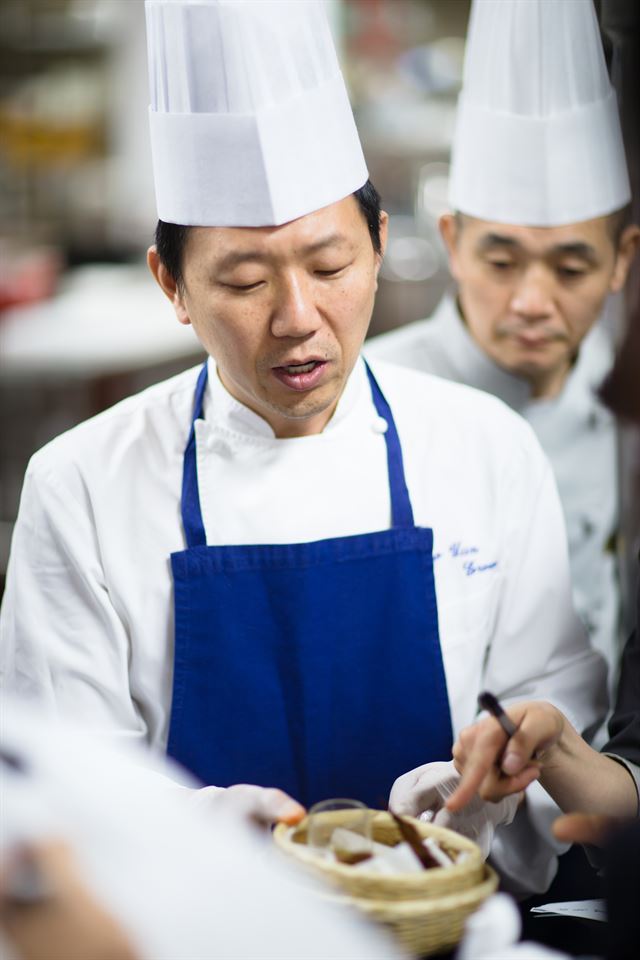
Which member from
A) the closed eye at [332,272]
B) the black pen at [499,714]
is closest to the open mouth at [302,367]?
the closed eye at [332,272]

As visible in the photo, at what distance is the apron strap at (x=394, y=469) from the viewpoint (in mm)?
1521

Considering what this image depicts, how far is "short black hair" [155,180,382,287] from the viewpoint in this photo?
55.7 inches

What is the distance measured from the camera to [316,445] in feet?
5.06

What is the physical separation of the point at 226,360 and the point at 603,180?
0.67 m

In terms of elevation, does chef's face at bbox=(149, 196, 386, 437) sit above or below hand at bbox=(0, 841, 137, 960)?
above

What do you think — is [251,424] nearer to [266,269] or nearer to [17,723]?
[266,269]

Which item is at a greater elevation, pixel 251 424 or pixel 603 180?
pixel 603 180

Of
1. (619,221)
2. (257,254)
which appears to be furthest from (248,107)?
(619,221)

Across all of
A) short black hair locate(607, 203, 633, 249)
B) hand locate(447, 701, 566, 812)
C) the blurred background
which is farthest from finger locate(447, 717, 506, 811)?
the blurred background

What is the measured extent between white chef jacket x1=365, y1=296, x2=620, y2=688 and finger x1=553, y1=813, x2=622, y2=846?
2.63 ft

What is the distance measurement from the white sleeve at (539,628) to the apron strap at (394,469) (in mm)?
159

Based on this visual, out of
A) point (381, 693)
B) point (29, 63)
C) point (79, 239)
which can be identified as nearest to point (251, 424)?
point (381, 693)

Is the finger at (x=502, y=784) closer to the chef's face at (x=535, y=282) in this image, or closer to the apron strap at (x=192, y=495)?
the apron strap at (x=192, y=495)

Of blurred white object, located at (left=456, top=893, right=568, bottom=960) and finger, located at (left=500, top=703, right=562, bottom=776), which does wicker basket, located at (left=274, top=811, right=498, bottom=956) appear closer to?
blurred white object, located at (left=456, top=893, right=568, bottom=960)
